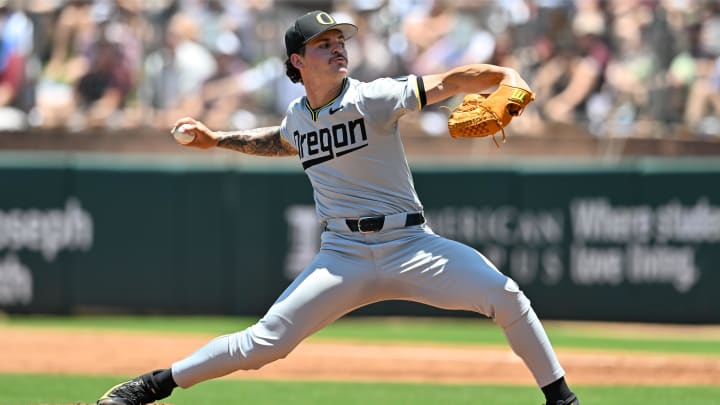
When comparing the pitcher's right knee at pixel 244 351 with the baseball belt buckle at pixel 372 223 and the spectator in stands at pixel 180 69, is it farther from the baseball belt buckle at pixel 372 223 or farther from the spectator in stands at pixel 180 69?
the spectator in stands at pixel 180 69

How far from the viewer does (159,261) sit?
13258mm

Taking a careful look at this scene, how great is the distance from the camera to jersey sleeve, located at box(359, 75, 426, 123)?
17.9 ft

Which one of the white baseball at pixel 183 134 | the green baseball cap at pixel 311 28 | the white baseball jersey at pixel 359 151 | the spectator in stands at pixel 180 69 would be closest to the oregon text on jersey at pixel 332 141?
the white baseball jersey at pixel 359 151

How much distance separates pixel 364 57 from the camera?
13.1m

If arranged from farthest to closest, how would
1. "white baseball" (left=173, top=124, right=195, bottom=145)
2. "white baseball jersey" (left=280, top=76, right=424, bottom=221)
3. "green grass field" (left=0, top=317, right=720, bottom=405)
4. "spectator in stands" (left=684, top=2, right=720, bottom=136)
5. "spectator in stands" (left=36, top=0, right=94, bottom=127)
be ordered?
"spectator in stands" (left=36, top=0, right=94, bottom=127) → "spectator in stands" (left=684, top=2, right=720, bottom=136) → "green grass field" (left=0, top=317, right=720, bottom=405) → "white baseball" (left=173, top=124, right=195, bottom=145) → "white baseball jersey" (left=280, top=76, right=424, bottom=221)

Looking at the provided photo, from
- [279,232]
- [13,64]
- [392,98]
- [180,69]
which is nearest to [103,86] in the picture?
[180,69]

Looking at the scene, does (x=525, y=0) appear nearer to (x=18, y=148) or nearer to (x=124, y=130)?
(x=124, y=130)

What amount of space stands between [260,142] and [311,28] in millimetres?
778

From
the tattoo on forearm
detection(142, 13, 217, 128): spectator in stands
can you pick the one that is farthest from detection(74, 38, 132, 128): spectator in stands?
the tattoo on forearm

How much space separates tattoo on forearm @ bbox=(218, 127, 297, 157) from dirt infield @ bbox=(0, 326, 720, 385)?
10.7 ft

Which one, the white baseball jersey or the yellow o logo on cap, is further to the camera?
the yellow o logo on cap

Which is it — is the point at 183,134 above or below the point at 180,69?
below

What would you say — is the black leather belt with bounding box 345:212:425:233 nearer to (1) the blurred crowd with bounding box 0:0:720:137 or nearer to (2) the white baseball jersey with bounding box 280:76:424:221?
(2) the white baseball jersey with bounding box 280:76:424:221

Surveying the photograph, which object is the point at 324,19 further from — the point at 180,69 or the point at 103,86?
the point at 103,86
